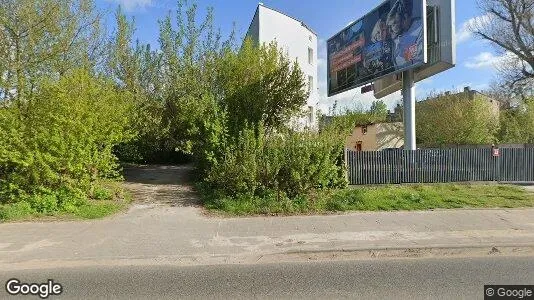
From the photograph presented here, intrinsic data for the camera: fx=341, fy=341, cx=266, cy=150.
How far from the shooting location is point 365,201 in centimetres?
871

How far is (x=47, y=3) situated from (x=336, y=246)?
1162 centimetres

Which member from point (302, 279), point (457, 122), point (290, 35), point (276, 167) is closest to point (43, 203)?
point (276, 167)

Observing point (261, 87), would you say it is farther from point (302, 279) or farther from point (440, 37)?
point (302, 279)

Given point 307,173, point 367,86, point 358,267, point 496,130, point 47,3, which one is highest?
point 47,3

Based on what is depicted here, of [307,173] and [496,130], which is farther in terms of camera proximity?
[496,130]

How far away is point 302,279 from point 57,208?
661cm

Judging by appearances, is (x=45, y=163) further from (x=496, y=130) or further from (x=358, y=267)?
(x=496, y=130)

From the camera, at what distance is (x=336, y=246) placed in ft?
18.7

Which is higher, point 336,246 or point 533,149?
point 533,149

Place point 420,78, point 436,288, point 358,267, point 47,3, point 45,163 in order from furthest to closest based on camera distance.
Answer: point 420,78, point 47,3, point 45,163, point 358,267, point 436,288

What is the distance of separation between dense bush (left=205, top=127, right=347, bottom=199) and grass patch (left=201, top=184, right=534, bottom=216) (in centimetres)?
24

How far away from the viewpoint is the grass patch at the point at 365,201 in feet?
27.1

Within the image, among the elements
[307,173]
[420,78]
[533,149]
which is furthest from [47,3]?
[533,149]

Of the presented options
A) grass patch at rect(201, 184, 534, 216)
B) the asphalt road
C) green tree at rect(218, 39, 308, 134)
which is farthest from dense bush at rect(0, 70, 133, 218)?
green tree at rect(218, 39, 308, 134)
